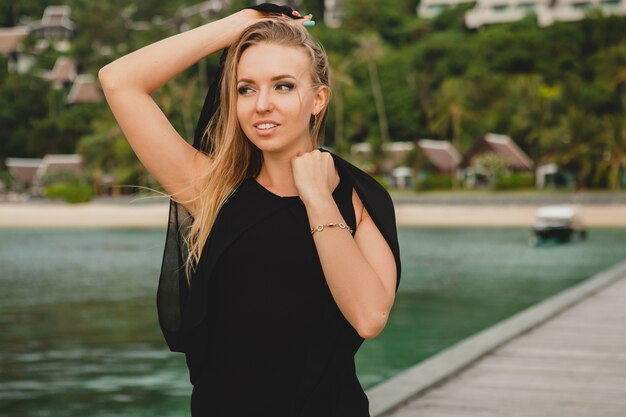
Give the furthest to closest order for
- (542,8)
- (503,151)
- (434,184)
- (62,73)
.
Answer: (542,8)
(62,73)
(503,151)
(434,184)

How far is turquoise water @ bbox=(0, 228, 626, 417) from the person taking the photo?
30.7ft

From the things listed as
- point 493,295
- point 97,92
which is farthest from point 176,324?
point 97,92

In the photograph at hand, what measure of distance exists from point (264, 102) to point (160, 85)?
215mm

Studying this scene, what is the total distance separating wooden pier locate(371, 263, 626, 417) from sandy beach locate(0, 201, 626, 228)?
111 ft

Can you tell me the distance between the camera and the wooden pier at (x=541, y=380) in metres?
4.93

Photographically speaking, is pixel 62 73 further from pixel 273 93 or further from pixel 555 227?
pixel 273 93

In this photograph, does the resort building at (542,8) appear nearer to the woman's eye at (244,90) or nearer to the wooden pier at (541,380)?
the wooden pier at (541,380)

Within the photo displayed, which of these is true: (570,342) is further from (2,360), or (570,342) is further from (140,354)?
(2,360)

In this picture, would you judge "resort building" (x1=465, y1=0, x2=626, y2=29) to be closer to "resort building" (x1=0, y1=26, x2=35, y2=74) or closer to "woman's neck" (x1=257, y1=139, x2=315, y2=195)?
"resort building" (x1=0, y1=26, x2=35, y2=74)

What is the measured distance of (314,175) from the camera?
5.66 ft

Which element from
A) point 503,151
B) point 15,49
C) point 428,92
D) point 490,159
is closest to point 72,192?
point 490,159

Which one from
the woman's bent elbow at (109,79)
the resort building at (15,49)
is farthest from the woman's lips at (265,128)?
the resort building at (15,49)

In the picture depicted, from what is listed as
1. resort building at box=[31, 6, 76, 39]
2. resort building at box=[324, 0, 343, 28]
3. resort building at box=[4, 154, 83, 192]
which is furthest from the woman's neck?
resort building at box=[31, 6, 76, 39]

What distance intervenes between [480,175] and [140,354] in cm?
5126
